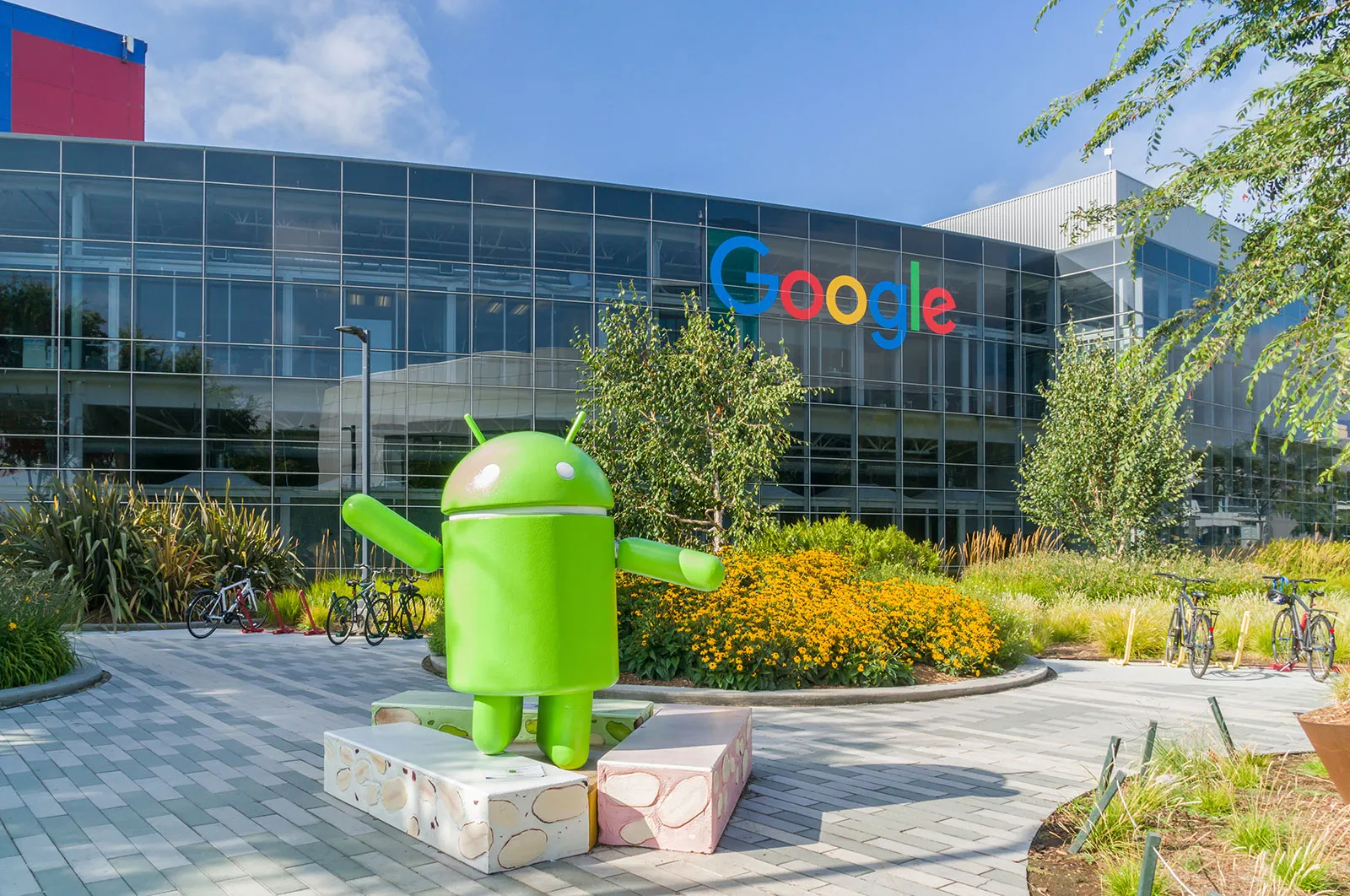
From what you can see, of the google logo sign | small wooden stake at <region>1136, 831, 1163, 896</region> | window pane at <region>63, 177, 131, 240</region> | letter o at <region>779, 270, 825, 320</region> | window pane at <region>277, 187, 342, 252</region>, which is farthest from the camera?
letter o at <region>779, 270, 825, 320</region>

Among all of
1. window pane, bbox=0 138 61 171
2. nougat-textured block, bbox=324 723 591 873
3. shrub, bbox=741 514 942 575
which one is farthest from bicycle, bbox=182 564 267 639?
window pane, bbox=0 138 61 171

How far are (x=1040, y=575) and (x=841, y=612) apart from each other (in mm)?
9399

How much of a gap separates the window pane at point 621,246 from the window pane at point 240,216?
9001mm

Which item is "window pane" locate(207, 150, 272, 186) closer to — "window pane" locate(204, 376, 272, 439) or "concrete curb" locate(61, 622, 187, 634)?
"window pane" locate(204, 376, 272, 439)

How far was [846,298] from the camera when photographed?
1239 inches

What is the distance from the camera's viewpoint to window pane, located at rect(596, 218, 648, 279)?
2873 cm

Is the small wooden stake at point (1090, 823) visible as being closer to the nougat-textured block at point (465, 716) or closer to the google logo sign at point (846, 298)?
the nougat-textured block at point (465, 716)

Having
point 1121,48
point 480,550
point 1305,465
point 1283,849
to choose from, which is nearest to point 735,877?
point 480,550

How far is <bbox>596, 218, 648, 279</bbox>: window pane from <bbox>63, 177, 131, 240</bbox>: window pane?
40.7 feet

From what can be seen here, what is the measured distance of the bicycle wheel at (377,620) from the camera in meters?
15.3

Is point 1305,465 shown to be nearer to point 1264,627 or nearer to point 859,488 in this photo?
point 859,488

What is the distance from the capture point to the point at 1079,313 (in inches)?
1368

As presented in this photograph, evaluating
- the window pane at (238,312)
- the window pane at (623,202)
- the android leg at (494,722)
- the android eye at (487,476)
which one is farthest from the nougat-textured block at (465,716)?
the window pane at (623,202)

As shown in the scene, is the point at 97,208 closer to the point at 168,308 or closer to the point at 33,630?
the point at 168,308
